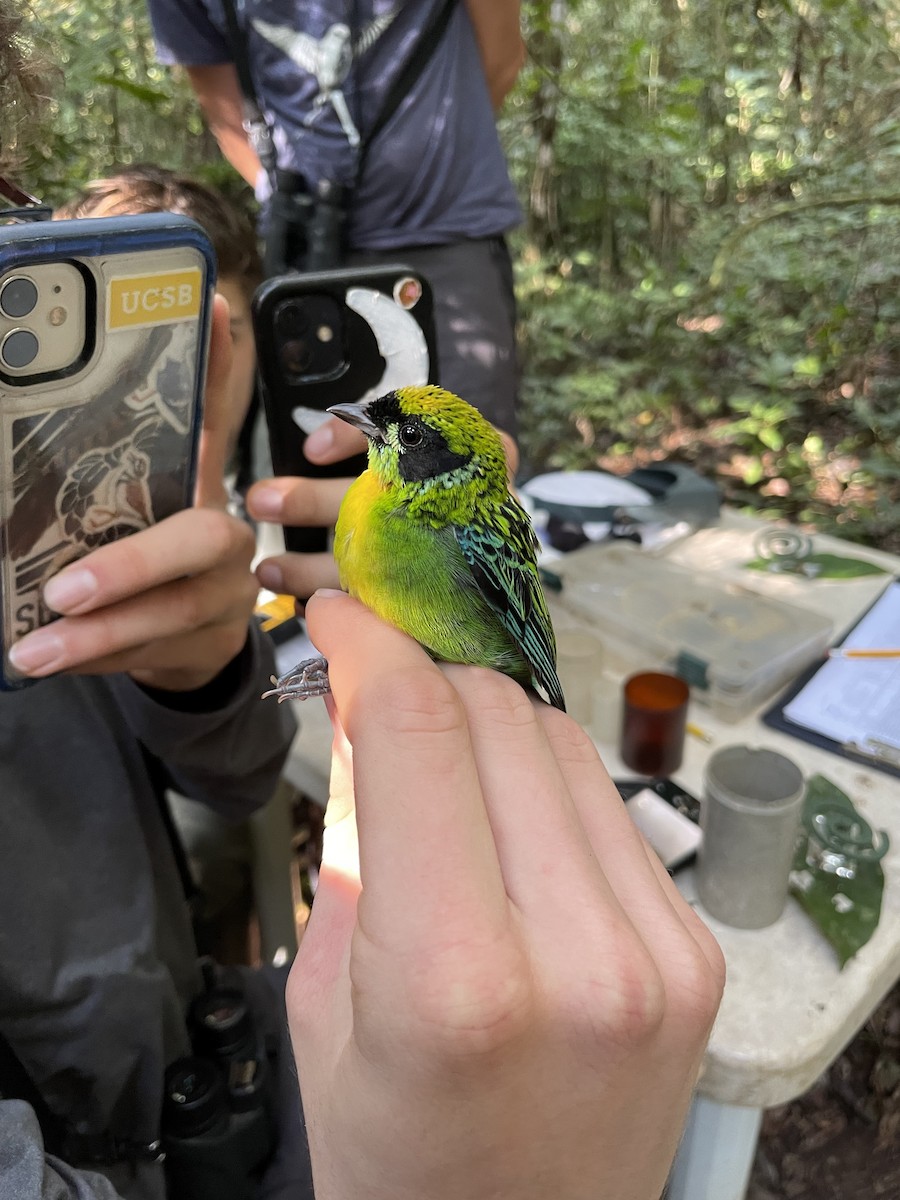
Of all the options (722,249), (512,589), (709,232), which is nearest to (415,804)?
(512,589)

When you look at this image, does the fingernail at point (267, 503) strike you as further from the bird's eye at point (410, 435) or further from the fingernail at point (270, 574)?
the bird's eye at point (410, 435)

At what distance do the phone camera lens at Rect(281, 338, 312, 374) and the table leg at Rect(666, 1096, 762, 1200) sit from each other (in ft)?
3.87

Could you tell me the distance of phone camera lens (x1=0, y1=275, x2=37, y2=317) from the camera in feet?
2.69

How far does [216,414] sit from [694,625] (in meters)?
1.38

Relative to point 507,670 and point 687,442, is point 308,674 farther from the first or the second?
point 687,442

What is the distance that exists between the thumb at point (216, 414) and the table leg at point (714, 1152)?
1.13 m

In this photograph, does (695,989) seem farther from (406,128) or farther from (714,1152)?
(406,128)

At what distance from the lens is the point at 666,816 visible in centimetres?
149

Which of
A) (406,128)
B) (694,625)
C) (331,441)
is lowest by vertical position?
(694,625)

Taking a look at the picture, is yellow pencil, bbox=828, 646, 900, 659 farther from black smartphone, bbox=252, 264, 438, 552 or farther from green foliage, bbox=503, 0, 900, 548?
green foliage, bbox=503, 0, 900, 548

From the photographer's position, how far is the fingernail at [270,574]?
1.25m

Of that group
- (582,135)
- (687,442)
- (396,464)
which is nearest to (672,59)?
(582,135)

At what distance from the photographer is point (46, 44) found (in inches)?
51.6

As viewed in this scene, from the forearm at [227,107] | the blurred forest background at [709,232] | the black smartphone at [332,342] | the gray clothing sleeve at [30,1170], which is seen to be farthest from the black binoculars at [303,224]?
the blurred forest background at [709,232]
